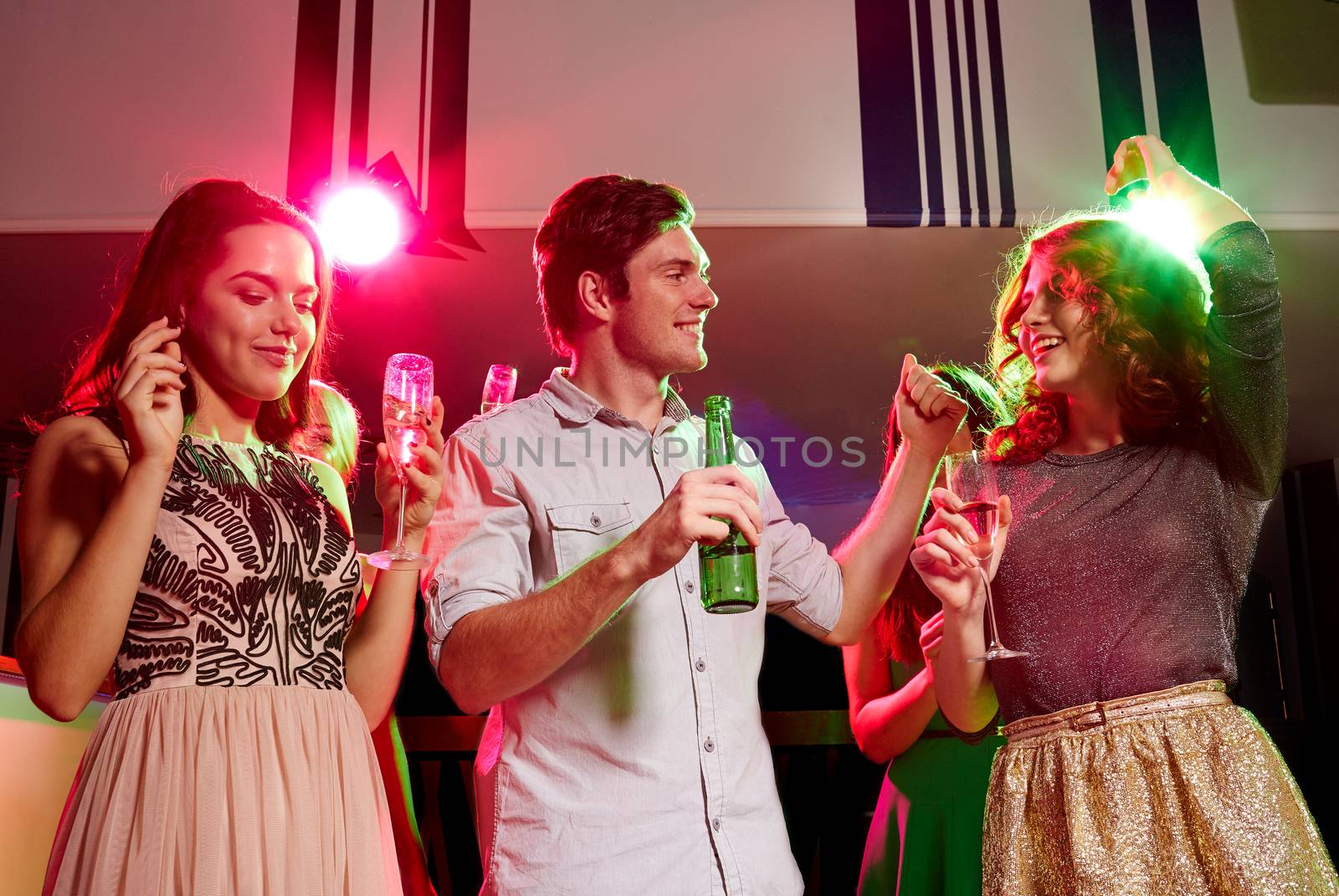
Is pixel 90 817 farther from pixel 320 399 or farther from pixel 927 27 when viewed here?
pixel 927 27

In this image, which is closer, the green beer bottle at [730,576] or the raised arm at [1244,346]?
the green beer bottle at [730,576]

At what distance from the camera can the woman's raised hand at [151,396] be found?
141 centimetres

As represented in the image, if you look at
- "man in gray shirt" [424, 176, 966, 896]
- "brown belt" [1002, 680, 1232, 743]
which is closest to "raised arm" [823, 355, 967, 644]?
"man in gray shirt" [424, 176, 966, 896]

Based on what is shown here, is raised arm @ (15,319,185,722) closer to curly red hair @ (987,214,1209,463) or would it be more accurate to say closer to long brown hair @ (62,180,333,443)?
long brown hair @ (62,180,333,443)

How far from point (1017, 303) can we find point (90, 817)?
5.46 ft

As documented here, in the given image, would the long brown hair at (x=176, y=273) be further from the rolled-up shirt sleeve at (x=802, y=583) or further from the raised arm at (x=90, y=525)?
the rolled-up shirt sleeve at (x=802, y=583)

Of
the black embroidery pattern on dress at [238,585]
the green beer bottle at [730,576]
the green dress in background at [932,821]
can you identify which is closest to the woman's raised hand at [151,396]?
the black embroidery pattern on dress at [238,585]

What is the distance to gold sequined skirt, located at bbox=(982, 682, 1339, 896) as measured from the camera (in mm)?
1387

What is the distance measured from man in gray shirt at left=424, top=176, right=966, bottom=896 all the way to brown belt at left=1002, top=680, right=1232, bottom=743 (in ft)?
1.19

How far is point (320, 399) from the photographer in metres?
2.01

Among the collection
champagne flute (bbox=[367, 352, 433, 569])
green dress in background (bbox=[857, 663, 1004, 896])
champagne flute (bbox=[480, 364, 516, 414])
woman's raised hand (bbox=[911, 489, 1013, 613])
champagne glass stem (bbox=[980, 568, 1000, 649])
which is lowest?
green dress in background (bbox=[857, 663, 1004, 896])

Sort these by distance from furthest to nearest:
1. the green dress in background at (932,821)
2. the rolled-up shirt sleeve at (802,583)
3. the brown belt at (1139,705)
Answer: the green dress in background at (932,821), the rolled-up shirt sleeve at (802,583), the brown belt at (1139,705)

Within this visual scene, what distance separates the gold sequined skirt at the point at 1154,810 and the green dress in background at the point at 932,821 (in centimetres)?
46

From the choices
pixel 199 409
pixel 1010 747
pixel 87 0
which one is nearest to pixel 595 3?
pixel 87 0
